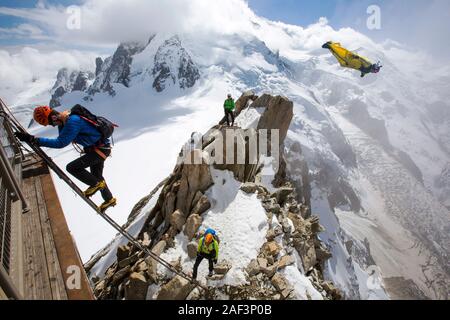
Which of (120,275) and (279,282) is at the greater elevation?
(279,282)

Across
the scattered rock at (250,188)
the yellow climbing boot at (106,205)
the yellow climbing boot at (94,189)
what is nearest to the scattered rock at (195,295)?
the yellow climbing boot at (106,205)

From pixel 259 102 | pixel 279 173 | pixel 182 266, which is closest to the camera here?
pixel 182 266

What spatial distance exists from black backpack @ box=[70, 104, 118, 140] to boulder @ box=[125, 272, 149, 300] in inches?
333

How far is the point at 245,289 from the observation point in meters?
13.2

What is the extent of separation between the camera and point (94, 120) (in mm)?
8047

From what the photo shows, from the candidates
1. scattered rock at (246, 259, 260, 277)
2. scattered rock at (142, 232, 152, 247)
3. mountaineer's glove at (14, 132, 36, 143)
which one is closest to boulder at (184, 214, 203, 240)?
scattered rock at (142, 232, 152, 247)

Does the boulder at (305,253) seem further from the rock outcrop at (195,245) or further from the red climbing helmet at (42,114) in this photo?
the red climbing helmet at (42,114)

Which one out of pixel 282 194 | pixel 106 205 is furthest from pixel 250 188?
pixel 106 205

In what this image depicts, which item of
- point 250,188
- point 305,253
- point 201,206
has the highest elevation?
point 250,188

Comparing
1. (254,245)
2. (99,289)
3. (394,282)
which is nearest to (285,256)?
(254,245)

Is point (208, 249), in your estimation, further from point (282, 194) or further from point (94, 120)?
point (282, 194)

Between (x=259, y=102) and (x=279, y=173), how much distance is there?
27.8 feet

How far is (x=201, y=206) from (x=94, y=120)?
1048 cm

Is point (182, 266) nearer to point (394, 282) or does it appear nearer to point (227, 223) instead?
point (227, 223)
